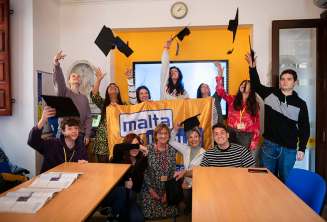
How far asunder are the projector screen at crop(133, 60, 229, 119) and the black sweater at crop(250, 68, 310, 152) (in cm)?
112

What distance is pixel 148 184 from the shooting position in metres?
2.48

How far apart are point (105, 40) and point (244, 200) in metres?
2.62

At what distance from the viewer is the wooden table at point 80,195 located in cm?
118

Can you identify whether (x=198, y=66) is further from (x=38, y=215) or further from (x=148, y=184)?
(x=38, y=215)

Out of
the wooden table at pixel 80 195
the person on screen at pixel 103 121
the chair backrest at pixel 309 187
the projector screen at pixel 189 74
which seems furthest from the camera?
the projector screen at pixel 189 74

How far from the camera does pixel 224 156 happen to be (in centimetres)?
227

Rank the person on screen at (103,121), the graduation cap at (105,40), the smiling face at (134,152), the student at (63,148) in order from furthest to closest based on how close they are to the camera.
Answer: the person on screen at (103,121) → the graduation cap at (105,40) → the smiling face at (134,152) → the student at (63,148)

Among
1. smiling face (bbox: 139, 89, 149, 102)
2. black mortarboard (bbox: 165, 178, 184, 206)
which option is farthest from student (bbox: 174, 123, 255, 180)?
smiling face (bbox: 139, 89, 149, 102)

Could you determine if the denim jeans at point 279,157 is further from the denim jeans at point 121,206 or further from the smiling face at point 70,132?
the smiling face at point 70,132

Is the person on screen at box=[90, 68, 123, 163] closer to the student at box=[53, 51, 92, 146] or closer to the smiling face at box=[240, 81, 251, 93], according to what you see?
the student at box=[53, 51, 92, 146]

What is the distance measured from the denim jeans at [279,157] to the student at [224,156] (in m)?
0.53

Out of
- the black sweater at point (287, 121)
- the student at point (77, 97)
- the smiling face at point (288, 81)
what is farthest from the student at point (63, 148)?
the smiling face at point (288, 81)

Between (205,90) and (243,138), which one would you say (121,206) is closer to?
(243,138)

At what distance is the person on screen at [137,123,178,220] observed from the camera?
243 centimetres
